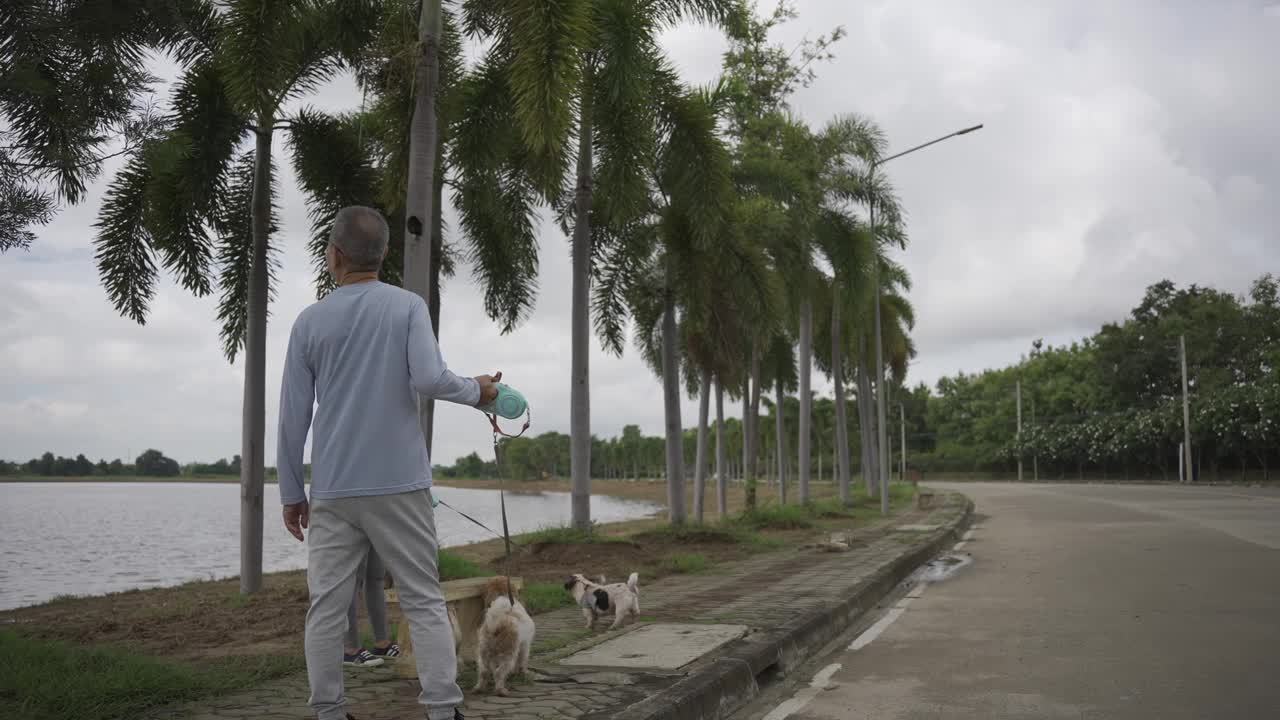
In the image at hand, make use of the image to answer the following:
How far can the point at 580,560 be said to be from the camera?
13.8 m

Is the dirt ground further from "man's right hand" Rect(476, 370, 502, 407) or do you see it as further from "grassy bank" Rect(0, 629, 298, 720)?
"man's right hand" Rect(476, 370, 502, 407)

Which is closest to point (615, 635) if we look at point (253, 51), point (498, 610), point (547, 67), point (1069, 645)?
point (498, 610)

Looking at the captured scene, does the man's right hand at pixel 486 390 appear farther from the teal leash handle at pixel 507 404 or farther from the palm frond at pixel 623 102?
the palm frond at pixel 623 102

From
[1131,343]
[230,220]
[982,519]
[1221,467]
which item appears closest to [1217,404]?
[1221,467]

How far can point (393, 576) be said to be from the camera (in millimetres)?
3832

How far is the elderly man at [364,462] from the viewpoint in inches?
150

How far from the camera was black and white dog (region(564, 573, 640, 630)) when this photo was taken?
7.66 metres

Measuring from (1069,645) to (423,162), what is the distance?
6990 mm

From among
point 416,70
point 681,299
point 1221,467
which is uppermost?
point 416,70

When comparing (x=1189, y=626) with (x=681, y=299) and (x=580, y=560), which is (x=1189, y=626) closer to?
(x=580, y=560)

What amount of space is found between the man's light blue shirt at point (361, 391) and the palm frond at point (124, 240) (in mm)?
9259

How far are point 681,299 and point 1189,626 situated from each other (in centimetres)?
1119

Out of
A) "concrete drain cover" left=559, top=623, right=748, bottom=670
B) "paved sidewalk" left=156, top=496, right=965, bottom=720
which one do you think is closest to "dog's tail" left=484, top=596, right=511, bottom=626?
"paved sidewalk" left=156, top=496, right=965, bottom=720

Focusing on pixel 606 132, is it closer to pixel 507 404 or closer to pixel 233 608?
pixel 233 608
